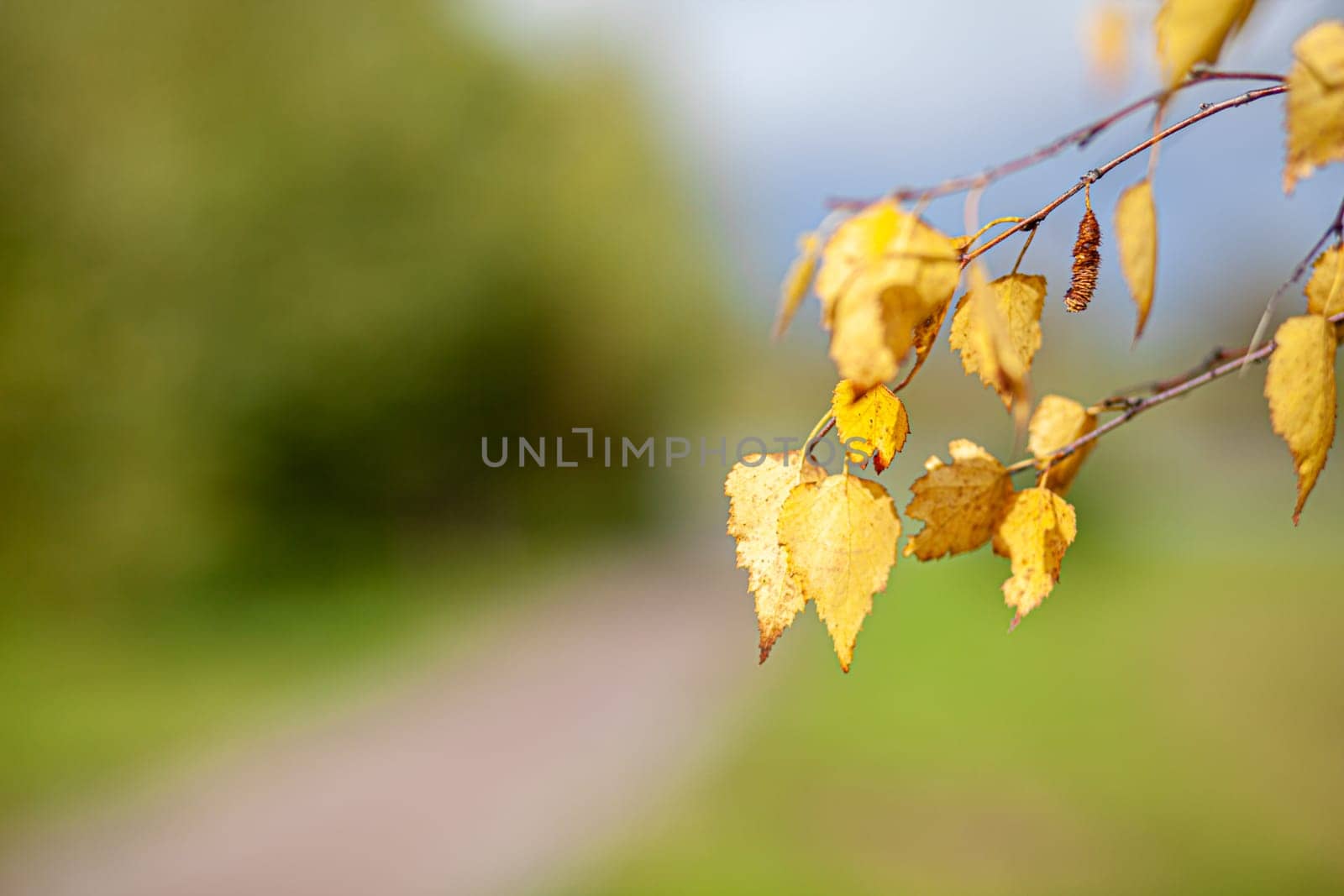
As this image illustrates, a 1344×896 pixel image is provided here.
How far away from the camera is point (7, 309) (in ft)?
17.0

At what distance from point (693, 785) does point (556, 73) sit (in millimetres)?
6778

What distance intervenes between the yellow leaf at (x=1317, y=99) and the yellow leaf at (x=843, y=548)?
0.76ft

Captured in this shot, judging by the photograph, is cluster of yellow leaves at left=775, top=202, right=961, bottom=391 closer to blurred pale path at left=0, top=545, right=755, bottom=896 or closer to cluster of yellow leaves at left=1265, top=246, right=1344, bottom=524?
cluster of yellow leaves at left=1265, top=246, right=1344, bottom=524

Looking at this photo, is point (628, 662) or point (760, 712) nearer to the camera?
point (760, 712)

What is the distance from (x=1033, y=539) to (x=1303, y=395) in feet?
0.45

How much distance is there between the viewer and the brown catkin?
430mm

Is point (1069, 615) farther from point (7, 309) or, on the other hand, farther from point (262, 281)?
point (7, 309)

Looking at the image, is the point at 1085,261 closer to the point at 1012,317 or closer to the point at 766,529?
the point at 1012,317

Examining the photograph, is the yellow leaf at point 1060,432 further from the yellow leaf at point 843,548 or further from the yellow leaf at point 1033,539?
the yellow leaf at point 843,548

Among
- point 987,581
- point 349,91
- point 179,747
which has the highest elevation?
point 349,91

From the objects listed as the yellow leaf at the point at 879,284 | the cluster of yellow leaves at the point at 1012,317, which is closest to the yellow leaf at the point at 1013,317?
the cluster of yellow leaves at the point at 1012,317

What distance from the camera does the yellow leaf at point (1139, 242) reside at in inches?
14.4

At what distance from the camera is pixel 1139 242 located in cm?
37

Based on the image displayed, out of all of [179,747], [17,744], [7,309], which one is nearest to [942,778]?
[179,747]
